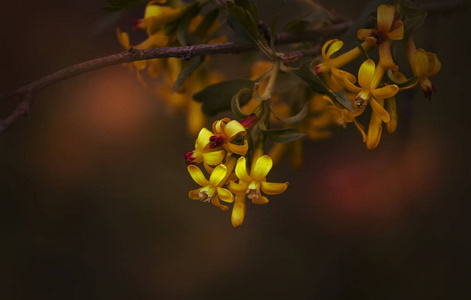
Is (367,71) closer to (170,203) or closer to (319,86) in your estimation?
(319,86)

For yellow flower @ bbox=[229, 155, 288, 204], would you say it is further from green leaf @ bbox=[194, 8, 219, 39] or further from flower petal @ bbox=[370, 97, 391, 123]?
green leaf @ bbox=[194, 8, 219, 39]

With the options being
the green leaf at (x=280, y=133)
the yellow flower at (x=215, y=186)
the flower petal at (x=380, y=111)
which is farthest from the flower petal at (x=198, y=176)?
the flower petal at (x=380, y=111)

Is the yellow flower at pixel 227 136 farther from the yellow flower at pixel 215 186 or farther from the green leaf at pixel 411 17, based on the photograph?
the green leaf at pixel 411 17

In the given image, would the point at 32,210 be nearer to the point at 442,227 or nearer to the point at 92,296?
the point at 92,296

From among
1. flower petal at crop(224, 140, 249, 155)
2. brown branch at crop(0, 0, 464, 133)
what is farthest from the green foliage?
flower petal at crop(224, 140, 249, 155)

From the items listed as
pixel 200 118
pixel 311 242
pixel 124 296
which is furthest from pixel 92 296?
pixel 200 118

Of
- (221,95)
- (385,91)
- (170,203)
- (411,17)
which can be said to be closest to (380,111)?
(385,91)
